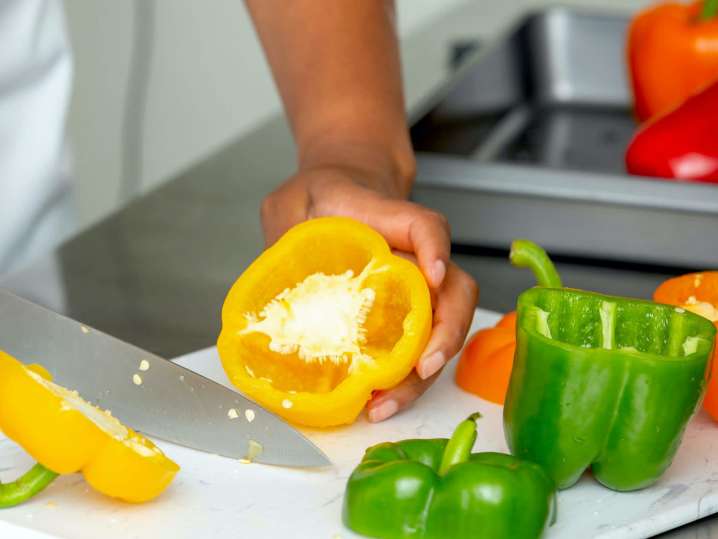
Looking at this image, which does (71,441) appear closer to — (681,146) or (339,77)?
(339,77)

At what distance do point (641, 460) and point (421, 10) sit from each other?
8.21ft

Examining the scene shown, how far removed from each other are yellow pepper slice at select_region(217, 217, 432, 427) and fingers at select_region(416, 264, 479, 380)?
16mm

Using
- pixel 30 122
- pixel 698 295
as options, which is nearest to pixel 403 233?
pixel 698 295

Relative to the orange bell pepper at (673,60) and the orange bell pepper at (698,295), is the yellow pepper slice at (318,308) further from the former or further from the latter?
the orange bell pepper at (673,60)

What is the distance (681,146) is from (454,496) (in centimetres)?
70

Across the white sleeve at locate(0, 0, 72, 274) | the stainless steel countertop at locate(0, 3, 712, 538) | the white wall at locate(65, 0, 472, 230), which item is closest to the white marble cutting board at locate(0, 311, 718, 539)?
the stainless steel countertop at locate(0, 3, 712, 538)

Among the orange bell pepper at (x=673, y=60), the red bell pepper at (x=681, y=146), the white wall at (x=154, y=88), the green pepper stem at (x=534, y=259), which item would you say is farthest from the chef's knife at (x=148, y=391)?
the white wall at (x=154, y=88)

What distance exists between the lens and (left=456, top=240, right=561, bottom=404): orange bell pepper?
990 millimetres

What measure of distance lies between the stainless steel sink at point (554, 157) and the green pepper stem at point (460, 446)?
0.50m

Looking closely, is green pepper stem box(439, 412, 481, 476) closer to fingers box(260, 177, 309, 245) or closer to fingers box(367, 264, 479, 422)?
fingers box(367, 264, 479, 422)

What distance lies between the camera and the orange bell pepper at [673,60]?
169 cm

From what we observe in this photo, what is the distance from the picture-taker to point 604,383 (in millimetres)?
837

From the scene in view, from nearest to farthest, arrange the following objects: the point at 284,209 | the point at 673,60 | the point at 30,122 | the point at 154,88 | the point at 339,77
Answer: the point at 284,209
the point at 339,77
the point at 30,122
the point at 673,60
the point at 154,88

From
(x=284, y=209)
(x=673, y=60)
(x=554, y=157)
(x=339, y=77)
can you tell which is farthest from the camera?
(x=673, y=60)
